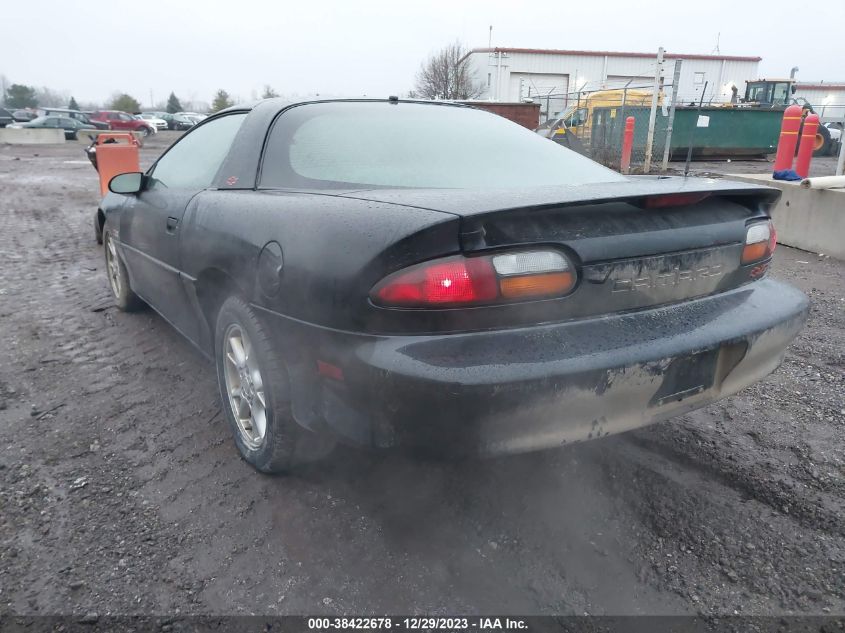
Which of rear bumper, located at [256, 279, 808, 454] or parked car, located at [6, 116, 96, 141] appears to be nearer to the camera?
rear bumper, located at [256, 279, 808, 454]

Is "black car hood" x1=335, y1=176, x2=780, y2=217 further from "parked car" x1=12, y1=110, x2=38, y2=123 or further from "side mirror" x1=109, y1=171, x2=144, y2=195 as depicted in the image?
"parked car" x1=12, y1=110, x2=38, y2=123

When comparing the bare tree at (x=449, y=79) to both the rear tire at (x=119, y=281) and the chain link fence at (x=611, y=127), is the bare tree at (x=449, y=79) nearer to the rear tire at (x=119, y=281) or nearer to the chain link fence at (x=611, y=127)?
the chain link fence at (x=611, y=127)

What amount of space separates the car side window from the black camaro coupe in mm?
226

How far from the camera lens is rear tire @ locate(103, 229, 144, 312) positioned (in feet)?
14.0

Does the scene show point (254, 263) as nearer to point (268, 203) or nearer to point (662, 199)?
point (268, 203)

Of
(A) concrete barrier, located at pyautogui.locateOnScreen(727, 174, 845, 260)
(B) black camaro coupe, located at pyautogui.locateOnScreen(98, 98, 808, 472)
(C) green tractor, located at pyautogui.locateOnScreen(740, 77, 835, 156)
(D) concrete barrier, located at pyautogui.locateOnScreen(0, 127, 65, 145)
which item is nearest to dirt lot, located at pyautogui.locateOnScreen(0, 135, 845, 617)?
(B) black camaro coupe, located at pyautogui.locateOnScreen(98, 98, 808, 472)

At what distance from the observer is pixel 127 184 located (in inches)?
136

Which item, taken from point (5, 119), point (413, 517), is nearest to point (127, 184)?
point (413, 517)

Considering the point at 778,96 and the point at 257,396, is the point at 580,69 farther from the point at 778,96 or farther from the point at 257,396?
the point at 257,396

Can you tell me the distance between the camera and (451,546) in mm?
2053

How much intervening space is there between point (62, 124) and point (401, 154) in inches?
1560

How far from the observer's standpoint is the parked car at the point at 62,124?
33250 millimetres

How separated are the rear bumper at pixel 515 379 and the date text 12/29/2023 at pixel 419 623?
0.49m

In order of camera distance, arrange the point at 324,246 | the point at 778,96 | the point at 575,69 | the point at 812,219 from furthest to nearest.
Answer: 1. the point at 575,69
2. the point at 778,96
3. the point at 812,219
4. the point at 324,246
